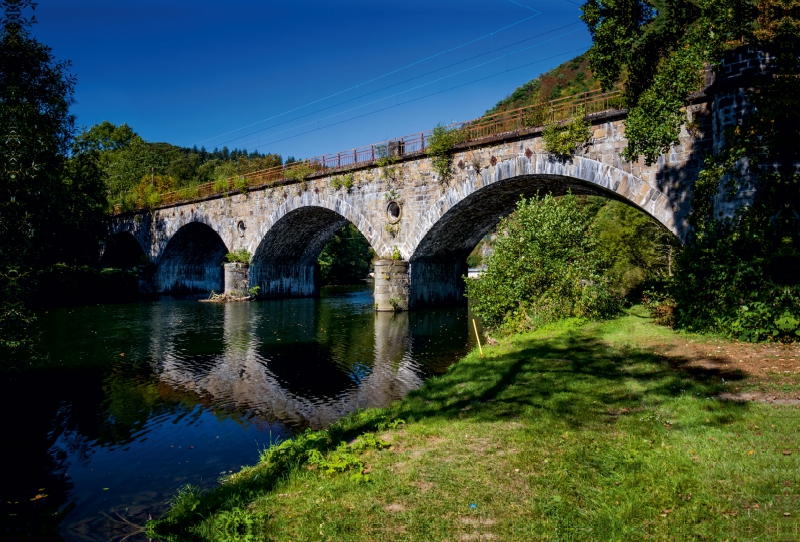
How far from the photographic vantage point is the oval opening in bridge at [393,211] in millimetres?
27266

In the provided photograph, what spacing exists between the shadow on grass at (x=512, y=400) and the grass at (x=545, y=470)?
0.03 metres

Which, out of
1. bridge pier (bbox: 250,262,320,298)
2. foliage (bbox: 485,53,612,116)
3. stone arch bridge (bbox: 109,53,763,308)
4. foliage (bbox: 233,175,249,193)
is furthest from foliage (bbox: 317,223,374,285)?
foliage (bbox: 485,53,612,116)

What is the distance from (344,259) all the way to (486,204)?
38.6 m

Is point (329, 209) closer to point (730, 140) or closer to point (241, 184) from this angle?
point (241, 184)

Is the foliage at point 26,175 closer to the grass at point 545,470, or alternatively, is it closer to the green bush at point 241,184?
the grass at point 545,470

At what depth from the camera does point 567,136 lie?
64.2ft

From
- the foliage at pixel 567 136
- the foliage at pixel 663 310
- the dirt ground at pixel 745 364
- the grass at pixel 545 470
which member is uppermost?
the foliage at pixel 567 136

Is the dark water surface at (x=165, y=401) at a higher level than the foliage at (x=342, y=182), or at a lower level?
lower

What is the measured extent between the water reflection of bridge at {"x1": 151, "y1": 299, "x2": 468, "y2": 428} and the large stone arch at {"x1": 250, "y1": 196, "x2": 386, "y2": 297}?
8.52 m

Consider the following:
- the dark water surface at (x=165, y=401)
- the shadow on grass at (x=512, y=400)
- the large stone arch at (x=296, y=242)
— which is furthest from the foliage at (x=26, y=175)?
the large stone arch at (x=296, y=242)

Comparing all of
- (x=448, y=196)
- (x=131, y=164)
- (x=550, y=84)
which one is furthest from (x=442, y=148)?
(x=550, y=84)

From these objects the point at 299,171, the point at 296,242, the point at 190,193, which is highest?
the point at 190,193

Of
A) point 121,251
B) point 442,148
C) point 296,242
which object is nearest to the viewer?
point 442,148

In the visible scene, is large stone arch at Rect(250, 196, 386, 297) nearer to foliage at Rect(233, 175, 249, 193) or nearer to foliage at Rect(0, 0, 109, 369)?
foliage at Rect(233, 175, 249, 193)
